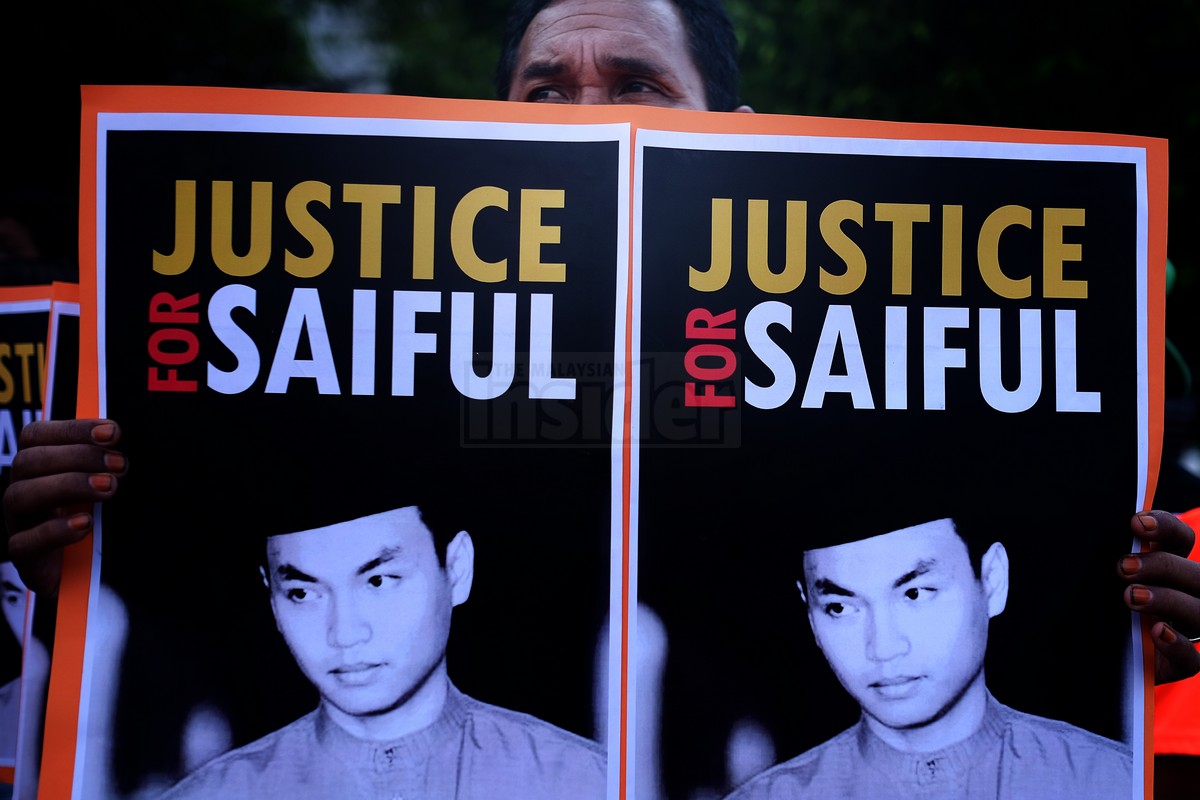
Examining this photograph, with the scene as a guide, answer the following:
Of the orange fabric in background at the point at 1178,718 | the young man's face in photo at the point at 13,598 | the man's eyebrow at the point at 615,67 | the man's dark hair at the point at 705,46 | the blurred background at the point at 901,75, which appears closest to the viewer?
the orange fabric in background at the point at 1178,718

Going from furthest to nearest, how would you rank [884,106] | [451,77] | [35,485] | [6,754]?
[451,77] < [884,106] < [6,754] < [35,485]

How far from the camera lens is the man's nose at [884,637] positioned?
145cm

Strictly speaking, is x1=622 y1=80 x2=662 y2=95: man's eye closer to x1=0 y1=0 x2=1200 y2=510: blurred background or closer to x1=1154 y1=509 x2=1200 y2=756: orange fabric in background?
x1=0 y1=0 x2=1200 y2=510: blurred background

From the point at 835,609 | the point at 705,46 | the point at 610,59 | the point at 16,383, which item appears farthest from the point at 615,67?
the point at 16,383

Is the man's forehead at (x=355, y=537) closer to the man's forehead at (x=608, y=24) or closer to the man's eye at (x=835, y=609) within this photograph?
the man's eye at (x=835, y=609)

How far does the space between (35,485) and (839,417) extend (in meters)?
1.12

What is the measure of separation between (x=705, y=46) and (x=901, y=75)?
3242mm

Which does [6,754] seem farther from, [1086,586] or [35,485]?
[1086,586]

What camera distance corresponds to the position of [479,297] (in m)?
1.46

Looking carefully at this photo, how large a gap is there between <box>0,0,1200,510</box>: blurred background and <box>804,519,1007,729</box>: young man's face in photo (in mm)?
898

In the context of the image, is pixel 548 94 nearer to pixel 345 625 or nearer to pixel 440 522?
pixel 440 522

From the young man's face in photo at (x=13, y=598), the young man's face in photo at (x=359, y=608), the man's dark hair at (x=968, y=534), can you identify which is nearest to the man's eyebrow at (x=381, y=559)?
the young man's face in photo at (x=359, y=608)

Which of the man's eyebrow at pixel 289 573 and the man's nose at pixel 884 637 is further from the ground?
the man's eyebrow at pixel 289 573

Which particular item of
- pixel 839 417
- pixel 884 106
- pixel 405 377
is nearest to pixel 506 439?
pixel 405 377
